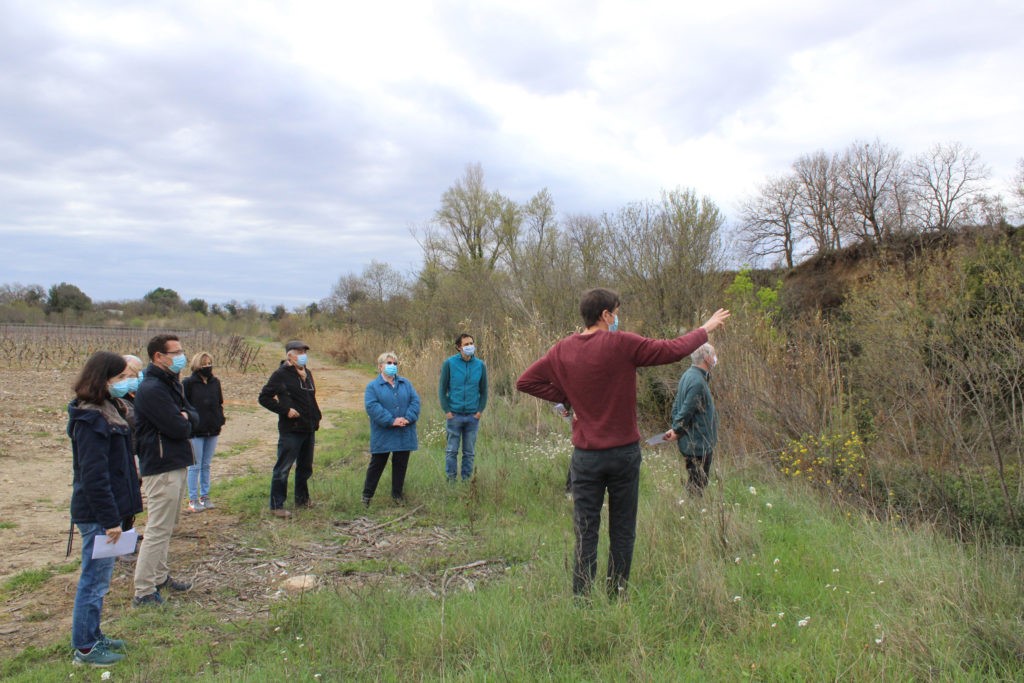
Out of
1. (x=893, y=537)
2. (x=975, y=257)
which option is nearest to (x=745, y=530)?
(x=893, y=537)

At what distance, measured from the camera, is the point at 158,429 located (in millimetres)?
4863

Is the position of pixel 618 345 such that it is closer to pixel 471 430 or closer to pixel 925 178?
pixel 471 430

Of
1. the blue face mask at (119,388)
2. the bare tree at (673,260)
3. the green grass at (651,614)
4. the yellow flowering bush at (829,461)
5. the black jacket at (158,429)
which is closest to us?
the green grass at (651,614)

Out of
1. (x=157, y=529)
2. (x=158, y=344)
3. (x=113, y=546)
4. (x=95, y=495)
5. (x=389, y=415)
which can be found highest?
(x=158, y=344)

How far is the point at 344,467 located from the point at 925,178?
120 ft

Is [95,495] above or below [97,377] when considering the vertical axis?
below

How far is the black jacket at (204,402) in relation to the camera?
7.18 metres

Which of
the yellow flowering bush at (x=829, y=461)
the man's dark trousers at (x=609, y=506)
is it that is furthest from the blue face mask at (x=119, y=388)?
the yellow flowering bush at (x=829, y=461)

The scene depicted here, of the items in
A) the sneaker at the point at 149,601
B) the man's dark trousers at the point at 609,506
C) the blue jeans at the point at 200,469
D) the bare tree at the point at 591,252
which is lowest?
the sneaker at the point at 149,601

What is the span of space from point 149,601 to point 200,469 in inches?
119

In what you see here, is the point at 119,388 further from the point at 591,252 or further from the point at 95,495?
the point at 591,252

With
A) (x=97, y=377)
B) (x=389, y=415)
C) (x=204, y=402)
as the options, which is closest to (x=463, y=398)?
(x=389, y=415)

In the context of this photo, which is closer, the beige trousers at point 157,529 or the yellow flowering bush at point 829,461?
the beige trousers at point 157,529

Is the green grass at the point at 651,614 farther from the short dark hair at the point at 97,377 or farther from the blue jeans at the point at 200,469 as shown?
the blue jeans at the point at 200,469
